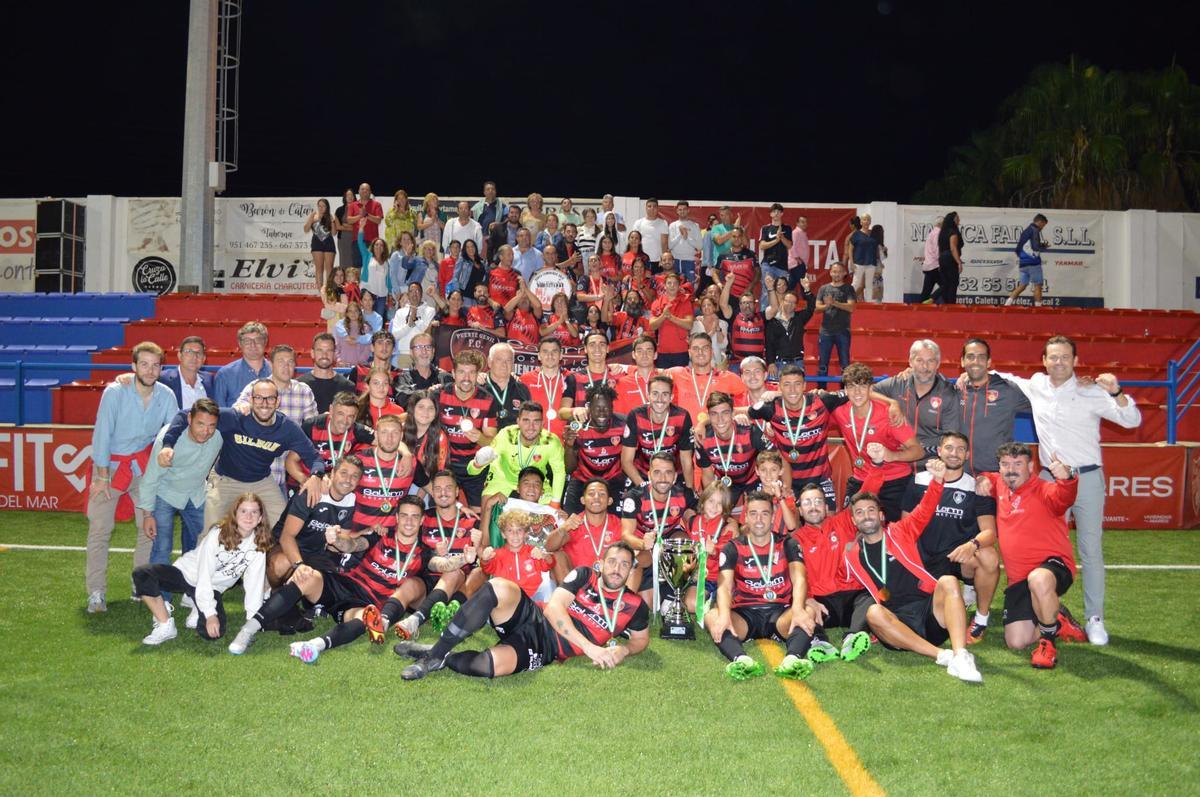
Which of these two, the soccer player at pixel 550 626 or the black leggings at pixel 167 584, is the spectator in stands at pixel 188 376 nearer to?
the black leggings at pixel 167 584

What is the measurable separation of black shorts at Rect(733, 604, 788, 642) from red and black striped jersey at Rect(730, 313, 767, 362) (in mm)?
7287

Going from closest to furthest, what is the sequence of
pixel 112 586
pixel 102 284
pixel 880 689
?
pixel 880 689, pixel 112 586, pixel 102 284

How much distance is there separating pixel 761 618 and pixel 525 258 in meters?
9.12

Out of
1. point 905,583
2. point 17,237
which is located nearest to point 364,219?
point 17,237

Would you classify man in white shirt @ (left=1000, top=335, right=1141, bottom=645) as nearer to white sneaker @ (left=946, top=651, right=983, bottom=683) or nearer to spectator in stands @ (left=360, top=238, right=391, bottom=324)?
white sneaker @ (left=946, top=651, right=983, bottom=683)

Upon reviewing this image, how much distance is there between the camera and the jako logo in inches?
816

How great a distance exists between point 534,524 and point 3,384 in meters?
11.6

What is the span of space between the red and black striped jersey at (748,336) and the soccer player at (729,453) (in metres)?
5.97

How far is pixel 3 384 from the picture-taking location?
15.0m

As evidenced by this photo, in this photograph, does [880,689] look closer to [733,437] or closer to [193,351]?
[733,437]

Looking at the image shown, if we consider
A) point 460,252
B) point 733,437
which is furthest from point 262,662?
point 460,252

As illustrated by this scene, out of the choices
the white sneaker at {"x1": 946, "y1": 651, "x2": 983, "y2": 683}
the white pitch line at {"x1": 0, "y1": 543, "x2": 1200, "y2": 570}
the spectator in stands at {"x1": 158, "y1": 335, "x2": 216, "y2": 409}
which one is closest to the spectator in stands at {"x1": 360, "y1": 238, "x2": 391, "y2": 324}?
the white pitch line at {"x1": 0, "y1": 543, "x2": 1200, "y2": 570}

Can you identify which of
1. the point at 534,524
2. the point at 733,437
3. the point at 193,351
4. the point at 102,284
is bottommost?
the point at 534,524

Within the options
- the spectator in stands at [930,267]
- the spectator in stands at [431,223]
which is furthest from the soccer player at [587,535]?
the spectator in stands at [930,267]
